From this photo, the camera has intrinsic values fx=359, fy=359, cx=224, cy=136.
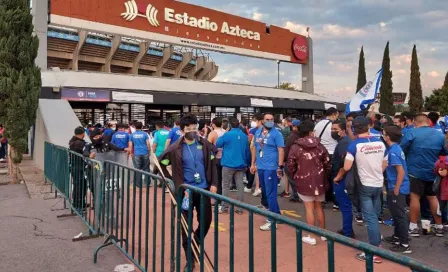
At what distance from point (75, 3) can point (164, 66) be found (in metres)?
28.2

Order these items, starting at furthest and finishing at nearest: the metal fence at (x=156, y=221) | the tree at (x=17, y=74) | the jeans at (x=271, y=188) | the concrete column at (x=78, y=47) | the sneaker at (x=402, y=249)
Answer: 1. the concrete column at (x=78, y=47)
2. the tree at (x=17, y=74)
3. the jeans at (x=271, y=188)
4. the sneaker at (x=402, y=249)
5. the metal fence at (x=156, y=221)

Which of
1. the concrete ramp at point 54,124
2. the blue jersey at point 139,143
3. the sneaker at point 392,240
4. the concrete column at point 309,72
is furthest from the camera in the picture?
the concrete column at point 309,72

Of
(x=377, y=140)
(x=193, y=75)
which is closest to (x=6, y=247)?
(x=377, y=140)

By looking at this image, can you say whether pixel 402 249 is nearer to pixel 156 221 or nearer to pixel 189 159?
pixel 189 159

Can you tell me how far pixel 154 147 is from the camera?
28.7 feet

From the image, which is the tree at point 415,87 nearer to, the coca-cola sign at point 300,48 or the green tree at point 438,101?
the green tree at point 438,101

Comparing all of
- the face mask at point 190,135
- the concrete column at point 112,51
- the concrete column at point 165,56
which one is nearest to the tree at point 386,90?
the concrete column at point 165,56

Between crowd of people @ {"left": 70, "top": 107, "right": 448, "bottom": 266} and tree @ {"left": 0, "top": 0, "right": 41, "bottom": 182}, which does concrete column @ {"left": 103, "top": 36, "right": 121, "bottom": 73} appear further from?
crowd of people @ {"left": 70, "top": 107, "right": 448, "bottom": 266}

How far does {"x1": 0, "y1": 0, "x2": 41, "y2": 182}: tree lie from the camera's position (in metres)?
9.34

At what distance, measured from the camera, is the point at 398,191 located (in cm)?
457

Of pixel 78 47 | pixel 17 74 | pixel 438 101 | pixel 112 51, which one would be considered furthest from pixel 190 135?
pixel 438 101

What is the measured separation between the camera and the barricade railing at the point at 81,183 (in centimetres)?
484

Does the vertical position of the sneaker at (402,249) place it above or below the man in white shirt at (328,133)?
below

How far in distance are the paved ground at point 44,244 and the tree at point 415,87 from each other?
4337cm
